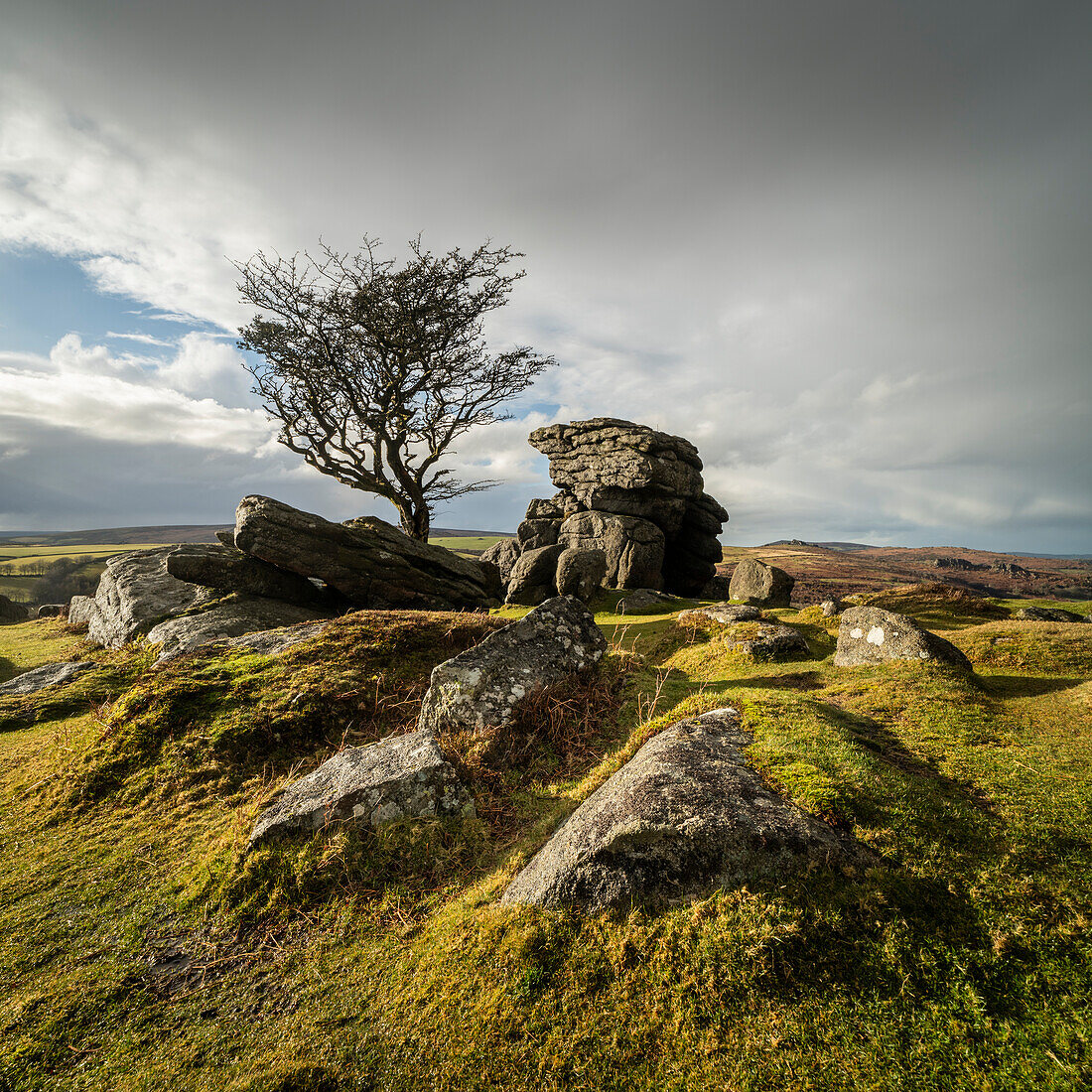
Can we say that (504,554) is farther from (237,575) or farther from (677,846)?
(677,846)

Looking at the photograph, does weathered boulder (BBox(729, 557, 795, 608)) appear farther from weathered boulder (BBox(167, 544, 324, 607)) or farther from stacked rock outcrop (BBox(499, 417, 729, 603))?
weathered boulder (BBox(167, 544, 324, 607))

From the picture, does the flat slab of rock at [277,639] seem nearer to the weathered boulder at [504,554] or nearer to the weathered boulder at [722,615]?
the weathered boulder at [722,615]

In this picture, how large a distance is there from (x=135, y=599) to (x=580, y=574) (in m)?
16.0

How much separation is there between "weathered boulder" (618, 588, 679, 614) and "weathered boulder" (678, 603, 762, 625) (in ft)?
18.1

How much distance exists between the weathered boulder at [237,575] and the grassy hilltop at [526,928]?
26.0ft

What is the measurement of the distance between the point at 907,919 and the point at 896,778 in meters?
1.62

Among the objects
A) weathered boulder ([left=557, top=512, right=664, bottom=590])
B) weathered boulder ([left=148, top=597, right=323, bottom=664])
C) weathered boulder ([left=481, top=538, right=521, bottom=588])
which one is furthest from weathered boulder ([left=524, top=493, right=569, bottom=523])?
weathered boulder ([left=148, top=597, right=323, bottom=664])

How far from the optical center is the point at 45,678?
34.7 feet

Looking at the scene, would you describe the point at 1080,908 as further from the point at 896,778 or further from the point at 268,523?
the point at 268,523

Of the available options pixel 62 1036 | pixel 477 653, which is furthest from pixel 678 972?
pixel 477 653

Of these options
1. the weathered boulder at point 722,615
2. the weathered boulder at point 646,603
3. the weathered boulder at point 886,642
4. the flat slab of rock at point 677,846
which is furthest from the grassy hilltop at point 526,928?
the weathered boulder at point 646,603

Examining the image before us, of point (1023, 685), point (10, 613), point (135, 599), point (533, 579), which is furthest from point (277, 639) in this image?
point (10, 613)

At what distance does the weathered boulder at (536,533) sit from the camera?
30.5m

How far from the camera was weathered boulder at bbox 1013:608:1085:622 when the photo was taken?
597 inches
